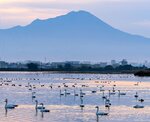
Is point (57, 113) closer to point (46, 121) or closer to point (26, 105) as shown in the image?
point (46, 121)

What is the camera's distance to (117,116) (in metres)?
44.1

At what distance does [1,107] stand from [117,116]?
1161 centimetres

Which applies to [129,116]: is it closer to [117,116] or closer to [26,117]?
[117,116]

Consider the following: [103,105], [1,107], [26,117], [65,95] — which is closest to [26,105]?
[1,107]

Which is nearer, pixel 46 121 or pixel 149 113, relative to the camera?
pixel 46 121

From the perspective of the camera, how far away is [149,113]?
46.9 meters

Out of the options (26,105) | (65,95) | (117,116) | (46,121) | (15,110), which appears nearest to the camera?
(46,121)

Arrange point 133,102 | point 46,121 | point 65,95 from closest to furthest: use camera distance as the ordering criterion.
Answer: point 46,121
point 133,102
point 65,95

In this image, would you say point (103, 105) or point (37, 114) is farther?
point (103, 105)

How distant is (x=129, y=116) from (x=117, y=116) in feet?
2.98

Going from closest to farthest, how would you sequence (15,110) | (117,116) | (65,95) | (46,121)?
(46,121) < (117,116) < (15,110) < (65,95)

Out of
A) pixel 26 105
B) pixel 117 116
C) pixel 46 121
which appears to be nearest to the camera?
pixel 46 121

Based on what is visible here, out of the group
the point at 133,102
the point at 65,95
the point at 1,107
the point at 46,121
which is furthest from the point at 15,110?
the point at 65,95

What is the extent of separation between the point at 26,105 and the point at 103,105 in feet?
23.7
